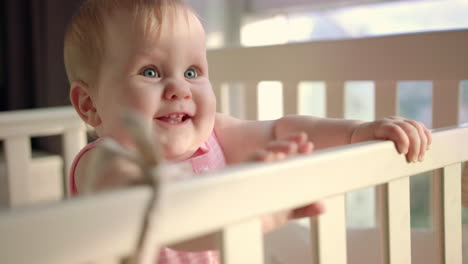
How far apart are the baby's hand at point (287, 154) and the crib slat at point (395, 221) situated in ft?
0.33

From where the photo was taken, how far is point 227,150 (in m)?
0.97

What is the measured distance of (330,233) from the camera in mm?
516

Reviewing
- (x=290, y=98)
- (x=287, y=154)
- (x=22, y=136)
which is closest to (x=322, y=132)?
(x=287, y=154)

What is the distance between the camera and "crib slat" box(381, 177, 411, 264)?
57cm

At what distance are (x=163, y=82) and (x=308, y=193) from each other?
0.33 meters

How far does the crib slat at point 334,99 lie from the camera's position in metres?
1.25

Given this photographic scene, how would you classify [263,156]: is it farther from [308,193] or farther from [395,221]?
[395,221]

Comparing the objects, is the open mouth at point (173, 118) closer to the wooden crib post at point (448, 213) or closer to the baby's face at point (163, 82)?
the baby's face at point (163, 82)

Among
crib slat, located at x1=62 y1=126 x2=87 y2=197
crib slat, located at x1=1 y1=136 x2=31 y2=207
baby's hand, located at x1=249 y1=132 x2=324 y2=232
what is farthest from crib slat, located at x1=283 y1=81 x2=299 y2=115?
baby's hand, located at x1=249 y1=132 x2=324 y2=232

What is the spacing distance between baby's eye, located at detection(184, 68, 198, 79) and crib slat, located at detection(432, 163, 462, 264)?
13.5 inches

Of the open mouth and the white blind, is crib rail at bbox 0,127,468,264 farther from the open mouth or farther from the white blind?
the white blind

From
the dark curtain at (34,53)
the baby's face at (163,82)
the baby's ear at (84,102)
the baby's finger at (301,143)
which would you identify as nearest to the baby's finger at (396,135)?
the baby's finger at (301,143)

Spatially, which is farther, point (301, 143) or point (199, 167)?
point (199, 167)

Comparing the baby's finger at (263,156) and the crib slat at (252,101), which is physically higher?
the baby's finger at (263,156)
